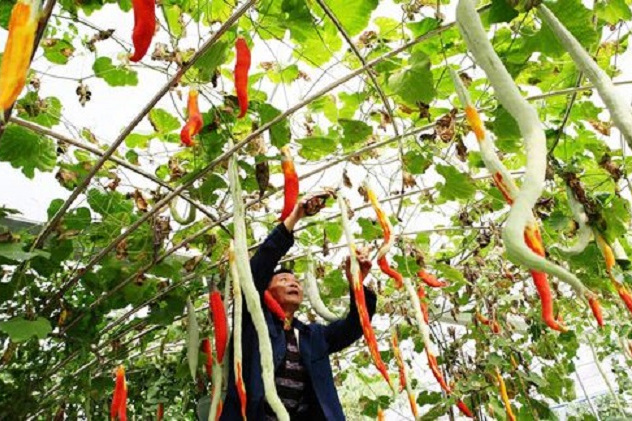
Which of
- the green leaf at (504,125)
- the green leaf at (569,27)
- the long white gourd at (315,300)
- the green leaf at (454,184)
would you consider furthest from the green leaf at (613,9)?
the long white gourd at (315,300)

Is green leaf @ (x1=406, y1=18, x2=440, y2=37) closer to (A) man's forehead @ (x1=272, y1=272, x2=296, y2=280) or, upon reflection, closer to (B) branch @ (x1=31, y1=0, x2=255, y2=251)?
(B) branch @ (x1=31, y1=0, x2=255, y2=251)

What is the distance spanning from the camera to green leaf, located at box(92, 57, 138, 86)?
91.8 inches

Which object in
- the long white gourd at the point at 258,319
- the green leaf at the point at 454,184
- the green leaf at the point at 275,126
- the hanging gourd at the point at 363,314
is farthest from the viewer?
the green leaf at the point at 454,184

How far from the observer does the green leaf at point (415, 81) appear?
1729 mm

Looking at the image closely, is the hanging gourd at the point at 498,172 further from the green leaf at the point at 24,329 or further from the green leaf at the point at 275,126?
the green leaf at the point at 24,329

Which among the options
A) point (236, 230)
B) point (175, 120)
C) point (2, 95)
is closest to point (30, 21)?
point (2, 95)

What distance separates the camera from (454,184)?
2543 millimetres

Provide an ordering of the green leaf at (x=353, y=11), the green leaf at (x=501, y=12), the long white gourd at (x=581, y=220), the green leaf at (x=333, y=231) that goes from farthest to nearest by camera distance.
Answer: the green leaf at (x=333, y=231), the green leaf at (x=353, y=11), the long white gourd at (x=581, y=220), the green leaf at (x=501, y=12)

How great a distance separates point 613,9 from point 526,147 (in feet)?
4.61

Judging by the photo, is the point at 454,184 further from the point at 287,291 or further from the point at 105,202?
the point at 105,202

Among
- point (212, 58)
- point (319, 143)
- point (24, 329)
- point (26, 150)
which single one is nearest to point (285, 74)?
point (319, 143)

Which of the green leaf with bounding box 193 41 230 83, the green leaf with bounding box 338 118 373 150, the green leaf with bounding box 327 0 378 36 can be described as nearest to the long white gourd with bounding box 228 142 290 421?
the green leaf with bounding box 193 41 230 83

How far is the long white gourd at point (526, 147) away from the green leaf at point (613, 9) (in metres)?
1.26

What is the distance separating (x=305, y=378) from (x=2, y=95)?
230cm
